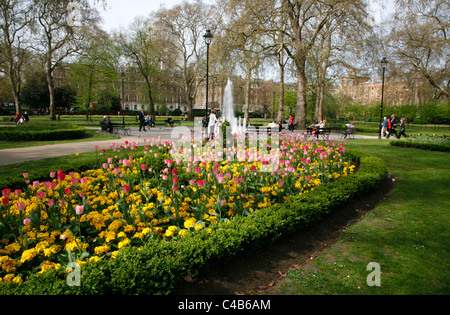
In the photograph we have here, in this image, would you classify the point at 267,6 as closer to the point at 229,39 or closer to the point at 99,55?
the point at 229,39

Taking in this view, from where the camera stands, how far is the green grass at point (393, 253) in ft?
9.59

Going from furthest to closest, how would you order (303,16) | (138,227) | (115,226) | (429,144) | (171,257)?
(303,16) < (429,144) < (138,227) < (115,226) < (171,257)

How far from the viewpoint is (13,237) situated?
3.36 metres

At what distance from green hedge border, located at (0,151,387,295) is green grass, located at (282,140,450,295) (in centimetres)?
59

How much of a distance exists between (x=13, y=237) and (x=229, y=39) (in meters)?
19.2

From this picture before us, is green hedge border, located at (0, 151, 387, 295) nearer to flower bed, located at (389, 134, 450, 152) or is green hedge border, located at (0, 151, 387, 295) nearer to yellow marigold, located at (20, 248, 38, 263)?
yellow marigold, located at (20, 248, 38, 263)

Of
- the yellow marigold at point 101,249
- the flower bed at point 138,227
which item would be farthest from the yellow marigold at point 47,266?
the yellow marigold at point 101,249

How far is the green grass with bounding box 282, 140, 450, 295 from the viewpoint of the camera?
2.92m

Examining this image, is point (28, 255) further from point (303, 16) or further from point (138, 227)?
point (303, 16)

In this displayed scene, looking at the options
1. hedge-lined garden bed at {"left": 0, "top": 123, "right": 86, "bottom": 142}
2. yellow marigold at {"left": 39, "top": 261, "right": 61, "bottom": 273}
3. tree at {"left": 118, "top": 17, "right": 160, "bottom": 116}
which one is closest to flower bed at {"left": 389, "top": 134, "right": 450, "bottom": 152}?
yellow marigold at {"left": 39, "top": 261, "right": 61, "bottom": 273}

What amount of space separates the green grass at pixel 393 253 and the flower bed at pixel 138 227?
62 cm

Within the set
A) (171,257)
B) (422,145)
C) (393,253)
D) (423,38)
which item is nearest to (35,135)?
(171,257)

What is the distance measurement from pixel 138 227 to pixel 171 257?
104 centimetres

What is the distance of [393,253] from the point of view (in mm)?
3627
